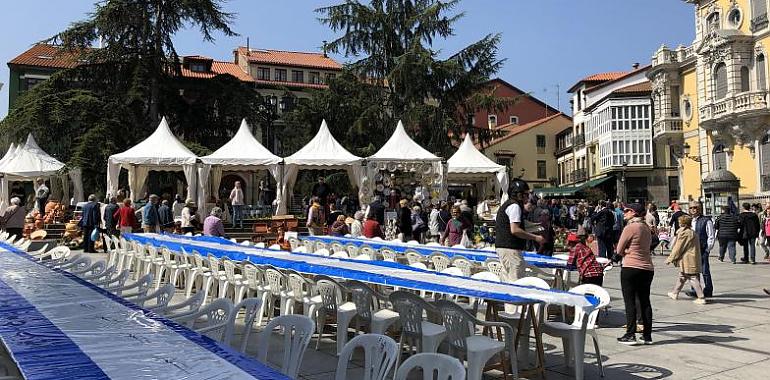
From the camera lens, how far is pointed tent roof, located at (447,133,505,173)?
A: 23.1m

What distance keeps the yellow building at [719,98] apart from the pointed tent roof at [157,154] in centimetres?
2303

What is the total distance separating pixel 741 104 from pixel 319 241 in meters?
31.0

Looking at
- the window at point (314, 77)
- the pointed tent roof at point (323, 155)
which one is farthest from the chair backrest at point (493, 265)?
the window at point (314, 77)

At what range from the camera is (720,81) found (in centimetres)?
3684

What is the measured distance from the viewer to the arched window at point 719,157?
36812 mm

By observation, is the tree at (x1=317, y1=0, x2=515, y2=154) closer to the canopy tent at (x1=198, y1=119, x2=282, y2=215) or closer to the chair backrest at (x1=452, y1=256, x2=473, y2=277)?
the canopy tent at (x1=198, y1=119, x2=282, y2=215)

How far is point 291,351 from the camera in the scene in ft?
12.4

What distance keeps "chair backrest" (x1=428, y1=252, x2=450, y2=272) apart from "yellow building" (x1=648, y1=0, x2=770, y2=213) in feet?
75.7

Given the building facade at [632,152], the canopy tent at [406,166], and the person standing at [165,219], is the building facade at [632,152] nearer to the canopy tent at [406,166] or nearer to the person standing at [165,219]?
the canopy tent at [406,166]

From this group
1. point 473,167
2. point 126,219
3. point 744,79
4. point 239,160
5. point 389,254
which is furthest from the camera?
point 744,79

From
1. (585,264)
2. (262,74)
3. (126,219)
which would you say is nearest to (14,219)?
(126,219)

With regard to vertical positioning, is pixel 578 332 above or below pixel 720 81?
below

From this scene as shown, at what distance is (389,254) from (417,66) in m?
20.4

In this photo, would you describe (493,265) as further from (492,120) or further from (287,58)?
(492,120)
